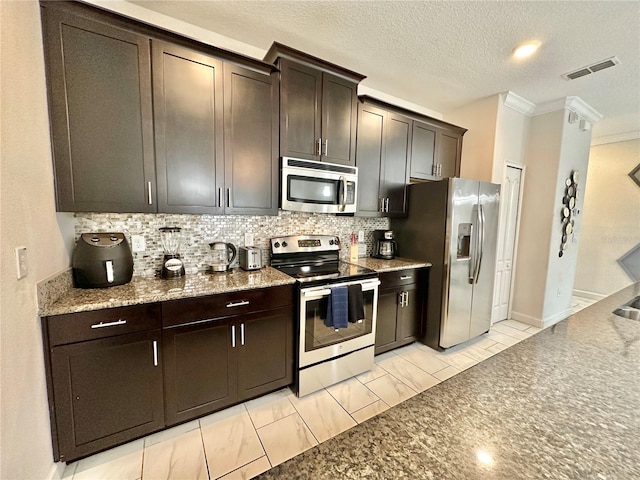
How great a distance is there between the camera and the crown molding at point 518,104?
3.15 meters

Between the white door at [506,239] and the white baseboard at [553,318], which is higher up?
the white door at [506,239]

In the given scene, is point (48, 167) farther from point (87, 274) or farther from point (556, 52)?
point (556, 52)

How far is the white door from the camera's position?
346 centimetres

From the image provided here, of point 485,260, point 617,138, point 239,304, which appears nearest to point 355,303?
point 239,304

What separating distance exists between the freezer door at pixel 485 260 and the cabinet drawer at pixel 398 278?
71 cm

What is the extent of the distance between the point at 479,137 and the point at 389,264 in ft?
6.95

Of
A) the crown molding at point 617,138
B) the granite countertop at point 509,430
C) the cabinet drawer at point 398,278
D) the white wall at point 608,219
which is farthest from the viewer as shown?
the white wall at point 608,219

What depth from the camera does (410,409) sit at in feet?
2.38

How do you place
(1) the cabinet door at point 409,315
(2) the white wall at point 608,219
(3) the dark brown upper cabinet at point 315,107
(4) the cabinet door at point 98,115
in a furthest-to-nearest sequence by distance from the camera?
(2) the white wall at point 608,219, (1) the cabinet door at point 409,315, (3) the dark brown upper cabinet at point 315,107, (4) the cabinet door at point 98,115

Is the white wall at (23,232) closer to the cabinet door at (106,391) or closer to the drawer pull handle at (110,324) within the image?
the cabinet door at (106,391)

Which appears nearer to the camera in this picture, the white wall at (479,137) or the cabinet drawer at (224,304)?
the cabinet drawer at (224,304)

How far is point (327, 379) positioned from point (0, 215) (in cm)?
220

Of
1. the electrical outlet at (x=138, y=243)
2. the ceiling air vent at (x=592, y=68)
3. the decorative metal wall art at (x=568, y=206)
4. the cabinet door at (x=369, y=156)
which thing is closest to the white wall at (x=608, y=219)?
the decorative metal wall art at (x=568, y=206)

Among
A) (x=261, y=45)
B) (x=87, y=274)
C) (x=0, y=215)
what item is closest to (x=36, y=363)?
(x=87, y=274)
